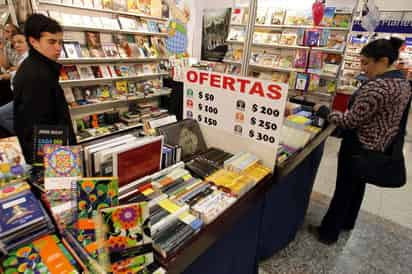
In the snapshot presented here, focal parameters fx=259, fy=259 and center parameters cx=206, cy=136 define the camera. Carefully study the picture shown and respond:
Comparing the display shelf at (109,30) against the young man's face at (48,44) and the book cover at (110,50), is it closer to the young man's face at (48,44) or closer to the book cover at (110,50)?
the book cover at (110,50)

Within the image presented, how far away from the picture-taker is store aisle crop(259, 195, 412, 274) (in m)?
2.23

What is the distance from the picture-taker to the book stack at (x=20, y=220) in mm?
856

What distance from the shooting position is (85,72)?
4094 millimetres

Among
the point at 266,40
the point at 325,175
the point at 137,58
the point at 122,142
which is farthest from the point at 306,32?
the point at 122,142

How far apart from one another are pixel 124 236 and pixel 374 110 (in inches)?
74.3

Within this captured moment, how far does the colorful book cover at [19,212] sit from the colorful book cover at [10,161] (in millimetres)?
191

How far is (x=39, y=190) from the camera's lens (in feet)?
3.78

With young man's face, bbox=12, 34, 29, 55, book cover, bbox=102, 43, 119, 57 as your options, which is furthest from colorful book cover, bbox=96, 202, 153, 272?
book cover, bbox=102, 43, 119, 57

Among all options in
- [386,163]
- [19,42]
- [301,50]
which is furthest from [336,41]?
[19,42]

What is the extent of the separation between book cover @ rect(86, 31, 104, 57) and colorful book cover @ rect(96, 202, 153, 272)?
12.8 ft

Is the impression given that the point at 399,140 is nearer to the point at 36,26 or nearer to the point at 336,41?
the point at 36,26

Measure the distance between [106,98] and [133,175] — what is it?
3.51 metres

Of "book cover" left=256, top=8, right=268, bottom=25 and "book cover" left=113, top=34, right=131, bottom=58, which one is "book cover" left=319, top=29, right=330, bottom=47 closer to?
"book cover" left=256, top=8, right=268, bottom=25

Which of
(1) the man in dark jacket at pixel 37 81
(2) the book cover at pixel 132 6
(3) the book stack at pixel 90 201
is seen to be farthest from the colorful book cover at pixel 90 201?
(2) the book cover at pixel 132 6
